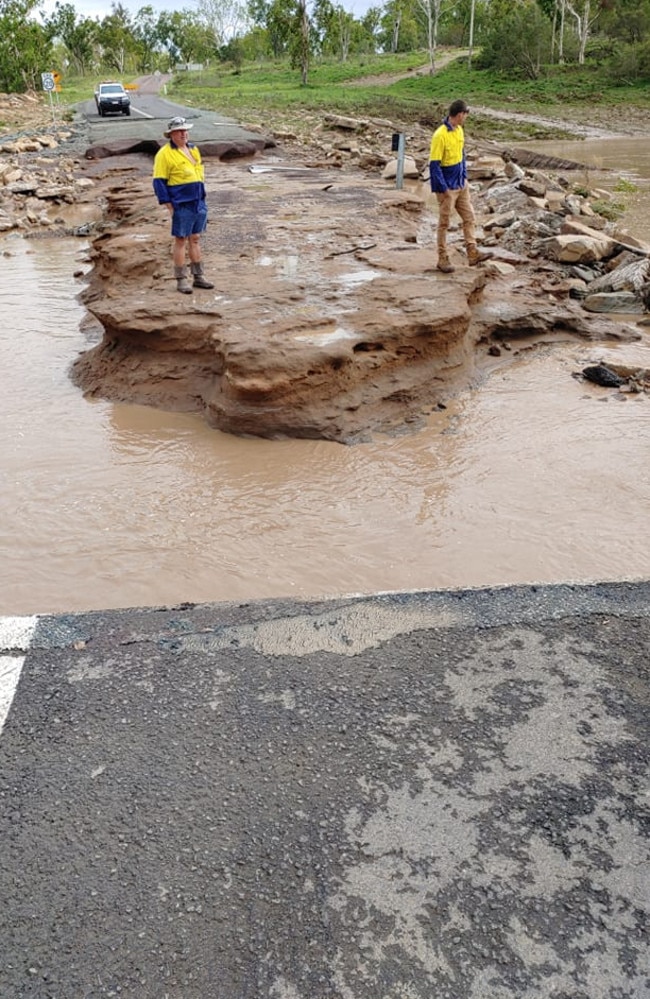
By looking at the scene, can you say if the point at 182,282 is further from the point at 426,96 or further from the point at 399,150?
the point at 426,96

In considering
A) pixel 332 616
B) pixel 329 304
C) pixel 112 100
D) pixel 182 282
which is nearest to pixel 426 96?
pixel 112 100

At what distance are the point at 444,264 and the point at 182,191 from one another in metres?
2.78

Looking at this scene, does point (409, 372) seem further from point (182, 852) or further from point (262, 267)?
point (182, 852)

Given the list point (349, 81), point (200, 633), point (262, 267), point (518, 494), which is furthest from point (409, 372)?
point (349, 81)

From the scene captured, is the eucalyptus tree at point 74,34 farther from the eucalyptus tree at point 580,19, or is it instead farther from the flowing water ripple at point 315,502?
the flowing water ripple at point 315,502

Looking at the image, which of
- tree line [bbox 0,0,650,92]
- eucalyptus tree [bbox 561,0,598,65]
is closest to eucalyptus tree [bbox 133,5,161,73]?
tree line [bbox 0,0,650,92]

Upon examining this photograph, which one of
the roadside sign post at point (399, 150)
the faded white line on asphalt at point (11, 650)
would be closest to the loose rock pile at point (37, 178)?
the roadside sign post at point (399, 150)

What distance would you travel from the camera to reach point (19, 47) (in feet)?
161

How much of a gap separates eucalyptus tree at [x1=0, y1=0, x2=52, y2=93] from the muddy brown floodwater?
51942mm

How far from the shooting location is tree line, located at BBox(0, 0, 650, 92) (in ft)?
→ 148

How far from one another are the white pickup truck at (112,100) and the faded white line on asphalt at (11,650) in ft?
116

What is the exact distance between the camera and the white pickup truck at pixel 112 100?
1310 inches

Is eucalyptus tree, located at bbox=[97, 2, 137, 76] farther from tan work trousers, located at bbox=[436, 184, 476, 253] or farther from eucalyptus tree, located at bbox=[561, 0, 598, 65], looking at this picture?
tan work trousers, located at bbox=[436, 184, 476, 253]

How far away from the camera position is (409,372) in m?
6.77
